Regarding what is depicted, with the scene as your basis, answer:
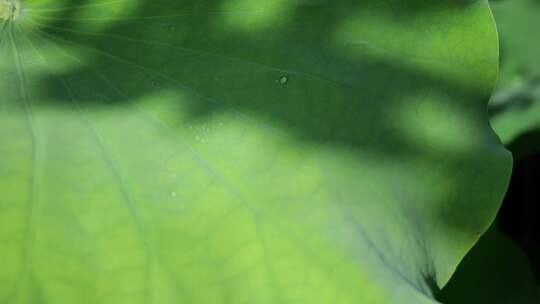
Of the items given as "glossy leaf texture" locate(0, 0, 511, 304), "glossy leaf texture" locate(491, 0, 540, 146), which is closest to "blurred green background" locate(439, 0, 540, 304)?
"glossy leaf texture" locate(491, 0, 540, 146)

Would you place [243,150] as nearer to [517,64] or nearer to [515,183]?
[517,64]

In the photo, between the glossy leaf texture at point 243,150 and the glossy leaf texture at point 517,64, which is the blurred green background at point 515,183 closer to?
the glossy leaf texture at point 517,64

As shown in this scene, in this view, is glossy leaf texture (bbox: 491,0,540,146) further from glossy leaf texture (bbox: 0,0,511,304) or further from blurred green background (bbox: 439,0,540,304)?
glossy leaf texture (bbox: 0,0,511,304)

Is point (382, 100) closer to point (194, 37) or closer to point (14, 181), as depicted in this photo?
point (194, 37)

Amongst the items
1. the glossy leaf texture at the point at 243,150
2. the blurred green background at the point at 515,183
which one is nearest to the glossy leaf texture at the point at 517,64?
the blurred green background at the point at 515,183

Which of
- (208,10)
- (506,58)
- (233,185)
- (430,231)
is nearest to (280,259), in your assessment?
(233,185)
